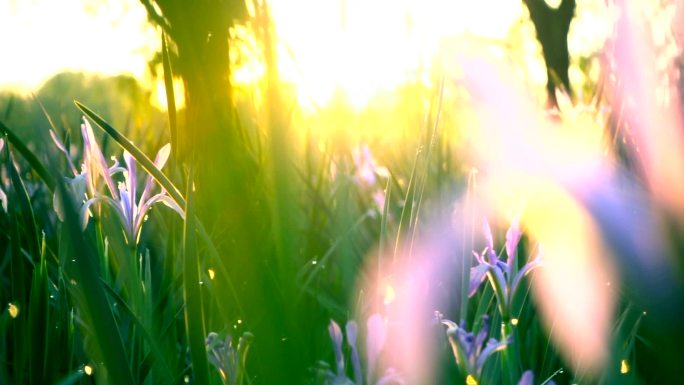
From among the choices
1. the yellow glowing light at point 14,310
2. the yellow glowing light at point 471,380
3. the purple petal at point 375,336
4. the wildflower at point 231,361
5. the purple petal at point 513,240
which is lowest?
the yellow glowing light at point 471,380

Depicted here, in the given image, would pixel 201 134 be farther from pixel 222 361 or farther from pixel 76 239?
pixel 222 361

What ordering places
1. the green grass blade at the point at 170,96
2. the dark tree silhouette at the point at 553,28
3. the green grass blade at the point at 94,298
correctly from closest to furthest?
the green grass blade at the point at 94,298 < the green grass blade at the point at 170,96 < the dark tree silhouette at the point at 553,28

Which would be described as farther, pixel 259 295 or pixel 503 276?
pixel 503 276

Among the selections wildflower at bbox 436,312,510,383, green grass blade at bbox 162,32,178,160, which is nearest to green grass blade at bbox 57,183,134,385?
green grass blade at bbox 162,32,178,160

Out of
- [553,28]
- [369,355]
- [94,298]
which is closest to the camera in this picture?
[94,298]

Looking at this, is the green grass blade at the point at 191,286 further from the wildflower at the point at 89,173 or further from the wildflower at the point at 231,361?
the wildflower at the point at 89,173

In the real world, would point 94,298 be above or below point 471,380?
above

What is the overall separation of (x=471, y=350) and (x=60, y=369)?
1.50 ft

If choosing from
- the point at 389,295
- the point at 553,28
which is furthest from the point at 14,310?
the point at 553,28

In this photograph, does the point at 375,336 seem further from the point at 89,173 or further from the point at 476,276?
the point at 89,173

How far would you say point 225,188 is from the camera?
0.40 metres

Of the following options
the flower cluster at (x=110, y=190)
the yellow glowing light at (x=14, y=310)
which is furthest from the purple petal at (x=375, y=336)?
the yellow glowing light at (x=14, y=310)

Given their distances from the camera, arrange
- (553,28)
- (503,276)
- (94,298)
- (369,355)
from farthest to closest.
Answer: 1. (553,28)
2. (503,276)
3. (369,355)
4. (94,298)

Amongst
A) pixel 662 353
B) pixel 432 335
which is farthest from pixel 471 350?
pixel 662 353
